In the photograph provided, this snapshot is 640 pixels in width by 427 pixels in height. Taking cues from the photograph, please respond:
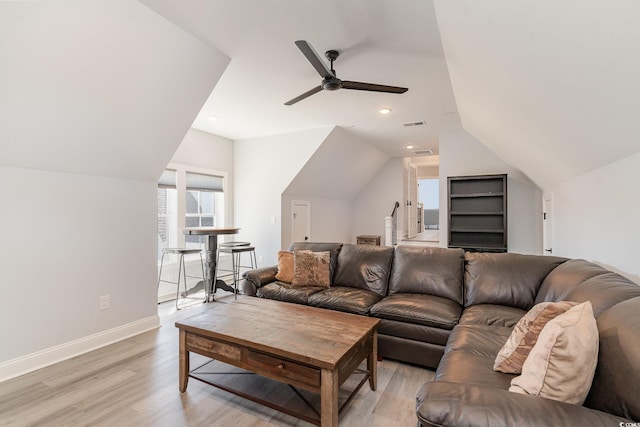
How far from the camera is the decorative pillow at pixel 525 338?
4.76 ft

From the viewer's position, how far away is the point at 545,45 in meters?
1.51

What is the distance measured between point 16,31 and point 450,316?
11.5 feet

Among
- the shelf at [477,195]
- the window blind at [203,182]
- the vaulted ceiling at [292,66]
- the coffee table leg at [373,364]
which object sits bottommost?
the coffee table leg at [373,364]

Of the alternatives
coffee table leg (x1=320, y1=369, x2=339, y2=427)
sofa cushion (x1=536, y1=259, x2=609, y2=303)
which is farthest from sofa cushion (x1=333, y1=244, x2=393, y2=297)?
coffee table leg (x1=320, y1=369, x2=339, y2=427)

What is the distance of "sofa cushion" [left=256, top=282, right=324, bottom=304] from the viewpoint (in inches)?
120

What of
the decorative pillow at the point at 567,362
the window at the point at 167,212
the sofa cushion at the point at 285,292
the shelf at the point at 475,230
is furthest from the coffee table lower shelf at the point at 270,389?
the shelf at the point at 475,230

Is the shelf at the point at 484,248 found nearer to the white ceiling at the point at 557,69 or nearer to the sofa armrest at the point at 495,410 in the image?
the white ceiling at the point at 557,69

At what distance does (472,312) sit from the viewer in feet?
8.06

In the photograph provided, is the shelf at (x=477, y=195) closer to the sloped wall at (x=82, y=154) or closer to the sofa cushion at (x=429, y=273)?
the sofa cushion at (x=429, y=273)

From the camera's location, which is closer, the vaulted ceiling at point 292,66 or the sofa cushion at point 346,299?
the vaulted ceiling at point 292,66

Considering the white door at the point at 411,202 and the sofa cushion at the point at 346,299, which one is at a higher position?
the white door at the point at 411,202

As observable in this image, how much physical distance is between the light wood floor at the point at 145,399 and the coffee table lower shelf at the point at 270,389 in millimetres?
74

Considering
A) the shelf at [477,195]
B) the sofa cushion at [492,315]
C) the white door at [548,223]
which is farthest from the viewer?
the shelf at [477,195]

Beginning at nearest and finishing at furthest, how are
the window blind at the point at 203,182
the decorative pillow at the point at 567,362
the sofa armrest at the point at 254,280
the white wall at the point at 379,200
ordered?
the decorative pillow at the point at 567,362, the sofa armrest at the point at 254,280, the window blind at the point at 203,182, the white wall at the point at 379,200
